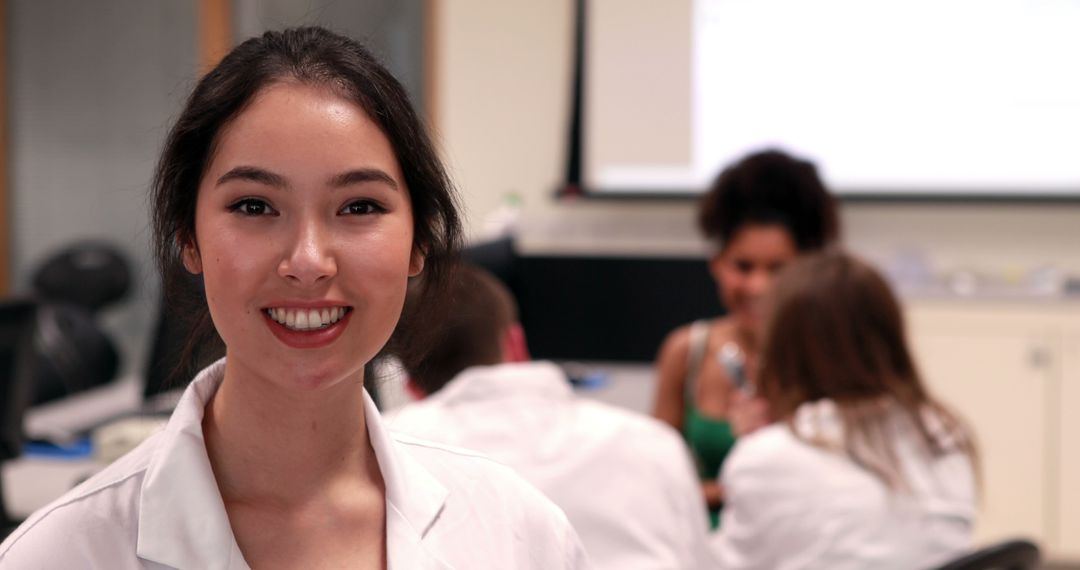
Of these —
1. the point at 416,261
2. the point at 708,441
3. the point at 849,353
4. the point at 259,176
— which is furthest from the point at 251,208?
the point at 708,441

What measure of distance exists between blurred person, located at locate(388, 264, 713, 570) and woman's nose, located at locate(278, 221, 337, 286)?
967mm

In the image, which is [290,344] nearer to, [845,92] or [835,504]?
[835,504]

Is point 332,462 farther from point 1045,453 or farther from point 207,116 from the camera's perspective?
point 1045,453

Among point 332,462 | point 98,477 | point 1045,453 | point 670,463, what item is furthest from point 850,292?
point 1045,453

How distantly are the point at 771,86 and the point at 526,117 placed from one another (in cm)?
101

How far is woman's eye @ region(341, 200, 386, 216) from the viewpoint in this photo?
0.94 metres

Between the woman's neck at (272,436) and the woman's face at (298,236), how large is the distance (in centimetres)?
3

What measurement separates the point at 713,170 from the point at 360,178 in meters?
Answer: 4.14

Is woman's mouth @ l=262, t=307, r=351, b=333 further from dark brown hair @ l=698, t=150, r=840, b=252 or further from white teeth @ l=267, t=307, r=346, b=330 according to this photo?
dark brown hair @ l=698, t=150, r=840, b=252

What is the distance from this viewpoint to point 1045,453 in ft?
14.2

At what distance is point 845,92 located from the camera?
15.9ft

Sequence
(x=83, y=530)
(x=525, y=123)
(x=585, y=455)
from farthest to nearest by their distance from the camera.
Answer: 1. (x=525, y=123)
2. (x=585, y=455)
3. (x=83, y=530)

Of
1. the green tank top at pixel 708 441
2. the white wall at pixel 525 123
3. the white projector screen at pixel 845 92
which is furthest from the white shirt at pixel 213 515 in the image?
the white wall at pixel 525 123

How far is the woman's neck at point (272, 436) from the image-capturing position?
97 cm
